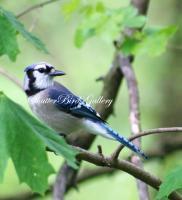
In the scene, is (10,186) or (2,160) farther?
(10,186)

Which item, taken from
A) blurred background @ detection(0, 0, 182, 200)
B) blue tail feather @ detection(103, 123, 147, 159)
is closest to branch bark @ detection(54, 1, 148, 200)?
blue tail feather @ detection(103, 123, 147, 159)

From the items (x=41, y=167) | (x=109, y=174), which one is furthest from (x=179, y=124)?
(x=41, y=167)

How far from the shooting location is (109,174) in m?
5.68

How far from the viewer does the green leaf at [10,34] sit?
2486mm

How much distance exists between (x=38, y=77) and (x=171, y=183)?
2.22m

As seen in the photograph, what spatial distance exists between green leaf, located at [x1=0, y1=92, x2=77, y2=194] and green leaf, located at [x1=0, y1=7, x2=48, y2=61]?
338mm

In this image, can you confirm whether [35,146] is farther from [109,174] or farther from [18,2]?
[18,2]

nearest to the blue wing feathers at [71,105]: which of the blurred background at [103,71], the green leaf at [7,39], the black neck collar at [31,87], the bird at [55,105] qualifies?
the bird at [55,105]

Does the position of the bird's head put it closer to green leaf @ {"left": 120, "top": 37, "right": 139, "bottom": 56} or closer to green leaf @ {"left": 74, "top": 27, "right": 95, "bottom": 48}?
green leaf @ {"left": 74, "top": 27, "right": 95, "bottom": 48}

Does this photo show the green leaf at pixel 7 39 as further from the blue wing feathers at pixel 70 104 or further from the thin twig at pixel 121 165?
the blue wing feathers at pixel 70 104

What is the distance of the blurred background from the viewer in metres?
6.73

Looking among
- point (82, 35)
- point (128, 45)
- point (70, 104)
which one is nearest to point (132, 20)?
point (128, 45)

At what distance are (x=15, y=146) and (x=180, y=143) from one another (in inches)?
147

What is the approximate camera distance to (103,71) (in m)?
8.15
